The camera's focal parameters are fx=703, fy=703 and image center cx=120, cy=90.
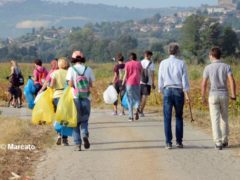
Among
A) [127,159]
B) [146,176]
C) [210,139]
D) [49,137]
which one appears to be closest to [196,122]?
[210,139]

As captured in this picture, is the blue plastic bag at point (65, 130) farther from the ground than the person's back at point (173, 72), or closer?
closer

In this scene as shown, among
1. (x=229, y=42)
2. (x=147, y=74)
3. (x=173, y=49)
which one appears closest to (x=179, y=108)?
(x=173, y=49)

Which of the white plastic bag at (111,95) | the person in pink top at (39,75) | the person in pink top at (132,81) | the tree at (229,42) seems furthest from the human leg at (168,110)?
the tree at (229,42)

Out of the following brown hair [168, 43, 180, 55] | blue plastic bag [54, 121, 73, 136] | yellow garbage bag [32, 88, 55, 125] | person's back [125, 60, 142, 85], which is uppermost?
brown hair [168, 43, 180, 55]

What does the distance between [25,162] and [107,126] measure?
19.2 ft

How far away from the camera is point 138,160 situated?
1113cm

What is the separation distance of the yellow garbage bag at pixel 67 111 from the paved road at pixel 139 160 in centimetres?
51

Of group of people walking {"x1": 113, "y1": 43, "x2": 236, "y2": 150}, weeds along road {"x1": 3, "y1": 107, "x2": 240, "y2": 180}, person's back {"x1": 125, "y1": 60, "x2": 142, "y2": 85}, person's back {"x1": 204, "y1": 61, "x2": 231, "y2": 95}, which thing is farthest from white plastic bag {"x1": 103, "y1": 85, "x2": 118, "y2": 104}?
person's back {"x1": 204, "y1": 61, "x2": 231, "y2": 95}

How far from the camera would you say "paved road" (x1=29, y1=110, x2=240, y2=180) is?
9.89 meters

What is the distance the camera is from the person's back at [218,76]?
12367mm

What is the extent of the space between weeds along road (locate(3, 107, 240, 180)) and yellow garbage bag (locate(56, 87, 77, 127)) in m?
0.52

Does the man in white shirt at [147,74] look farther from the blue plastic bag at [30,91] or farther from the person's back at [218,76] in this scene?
the person's back at [218,76]

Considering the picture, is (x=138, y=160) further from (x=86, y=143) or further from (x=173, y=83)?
(x=173, y=83)

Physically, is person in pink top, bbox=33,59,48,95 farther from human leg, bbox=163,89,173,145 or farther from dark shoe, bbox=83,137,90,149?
human leg, bbox=163,89,173,145
